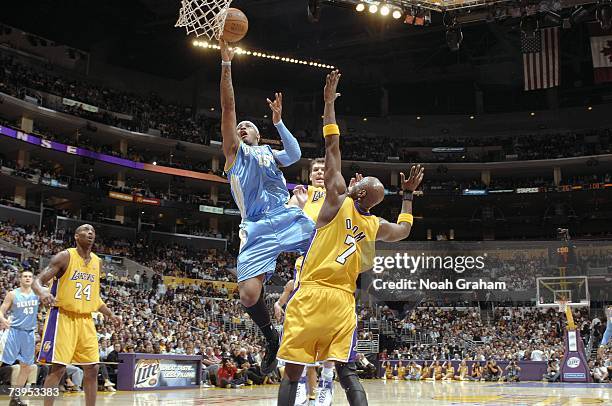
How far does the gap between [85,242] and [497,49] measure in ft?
130

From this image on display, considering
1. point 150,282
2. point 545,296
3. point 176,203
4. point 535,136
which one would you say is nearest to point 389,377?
point 545,296

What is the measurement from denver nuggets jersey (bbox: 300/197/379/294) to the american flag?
25650 millimetres

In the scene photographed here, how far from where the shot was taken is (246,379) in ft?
57.2

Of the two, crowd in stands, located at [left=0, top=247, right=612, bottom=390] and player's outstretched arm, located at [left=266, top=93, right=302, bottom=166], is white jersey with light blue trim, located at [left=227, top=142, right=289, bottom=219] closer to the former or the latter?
player's outstretched arm, located at [left=266, top=93, right=302, bottom=166]

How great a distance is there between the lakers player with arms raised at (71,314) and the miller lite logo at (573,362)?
18712mm

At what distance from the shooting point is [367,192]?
16.6ft

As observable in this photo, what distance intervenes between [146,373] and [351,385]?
11.6 meters

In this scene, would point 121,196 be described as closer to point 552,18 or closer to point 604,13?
point 552,18

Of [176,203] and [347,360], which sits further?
[176,203]

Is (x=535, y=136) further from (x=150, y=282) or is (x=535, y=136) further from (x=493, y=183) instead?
(x=150, y=282)

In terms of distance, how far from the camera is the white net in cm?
638

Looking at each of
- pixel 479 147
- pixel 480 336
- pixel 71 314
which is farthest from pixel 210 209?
pixel 71 314

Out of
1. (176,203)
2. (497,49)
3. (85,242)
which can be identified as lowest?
(85,242)

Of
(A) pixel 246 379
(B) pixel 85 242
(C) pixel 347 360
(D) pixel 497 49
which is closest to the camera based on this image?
(C) pixel 347 360
